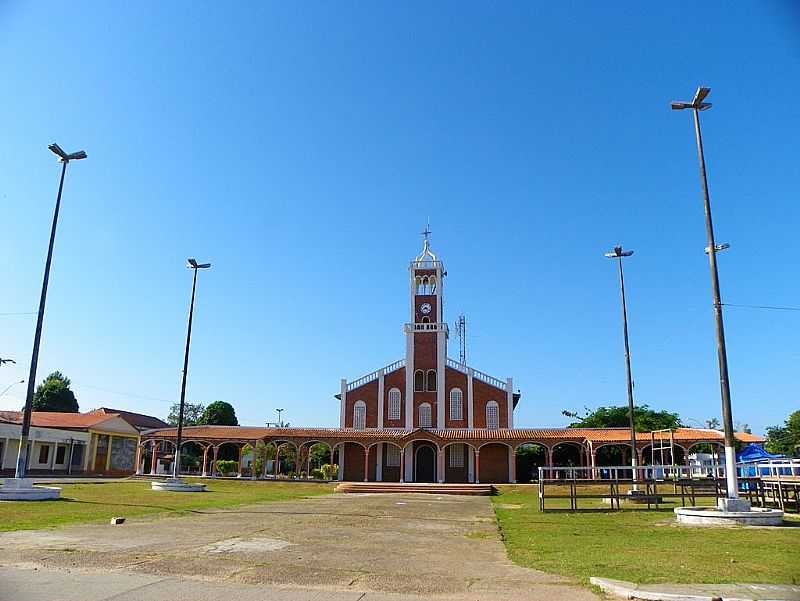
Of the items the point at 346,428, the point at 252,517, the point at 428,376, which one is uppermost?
the point at 428,376

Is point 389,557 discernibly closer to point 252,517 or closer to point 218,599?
point 218,599

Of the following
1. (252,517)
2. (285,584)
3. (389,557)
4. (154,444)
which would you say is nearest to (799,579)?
(389,557)

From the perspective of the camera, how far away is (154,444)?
48.2 metres

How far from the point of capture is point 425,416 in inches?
1786

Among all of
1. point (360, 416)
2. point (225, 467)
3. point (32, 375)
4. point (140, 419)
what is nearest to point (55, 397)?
point (140, 419)

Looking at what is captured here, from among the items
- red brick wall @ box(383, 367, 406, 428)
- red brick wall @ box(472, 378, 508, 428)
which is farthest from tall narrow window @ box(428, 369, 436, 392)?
red brick wall @ box(472, 378, 508, 428)

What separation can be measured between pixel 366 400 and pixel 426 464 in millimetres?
6273

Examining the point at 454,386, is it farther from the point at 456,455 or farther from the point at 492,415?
the point at 456,455

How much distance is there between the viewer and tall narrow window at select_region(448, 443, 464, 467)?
142 ft

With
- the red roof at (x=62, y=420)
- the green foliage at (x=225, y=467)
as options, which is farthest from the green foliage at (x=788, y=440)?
the red roof at (x=62, y=420)

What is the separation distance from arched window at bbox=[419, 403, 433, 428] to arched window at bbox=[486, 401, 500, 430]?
3.95 m

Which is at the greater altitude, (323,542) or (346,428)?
(346,428)

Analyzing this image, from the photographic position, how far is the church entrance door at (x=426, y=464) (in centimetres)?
4356

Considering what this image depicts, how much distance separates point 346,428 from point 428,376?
22.3ft
